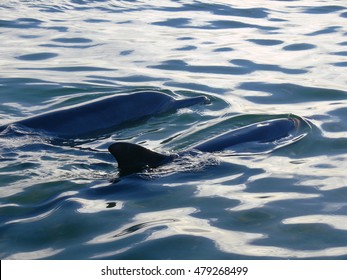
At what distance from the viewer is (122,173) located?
768 centimetres

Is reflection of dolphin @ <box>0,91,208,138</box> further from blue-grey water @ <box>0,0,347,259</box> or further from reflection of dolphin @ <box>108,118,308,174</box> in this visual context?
reflection of dolphin @ <box>108,118,308,174</box>

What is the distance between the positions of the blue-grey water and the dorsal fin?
108 mm

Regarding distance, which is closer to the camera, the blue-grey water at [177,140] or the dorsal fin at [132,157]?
the blue-grey water at [177,140]

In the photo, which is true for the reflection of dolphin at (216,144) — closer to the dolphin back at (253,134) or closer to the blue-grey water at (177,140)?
the dolphin back at (253,134)

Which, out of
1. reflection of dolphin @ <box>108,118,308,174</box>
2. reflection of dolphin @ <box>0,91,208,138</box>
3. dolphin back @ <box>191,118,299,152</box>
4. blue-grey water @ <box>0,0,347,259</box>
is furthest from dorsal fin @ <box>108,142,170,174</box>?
reflection of dolphin @ <box>0,91,208,138</box>

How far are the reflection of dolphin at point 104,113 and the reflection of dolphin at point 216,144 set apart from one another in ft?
5.43

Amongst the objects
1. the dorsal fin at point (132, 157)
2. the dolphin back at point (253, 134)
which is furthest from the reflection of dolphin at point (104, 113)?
the dorsal fin at point (132, 157)

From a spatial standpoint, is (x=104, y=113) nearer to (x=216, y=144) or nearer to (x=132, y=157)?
(x=216, y=144)

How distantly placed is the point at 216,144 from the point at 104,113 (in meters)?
1.93

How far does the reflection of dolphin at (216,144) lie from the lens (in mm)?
7574

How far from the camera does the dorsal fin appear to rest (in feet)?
24.8

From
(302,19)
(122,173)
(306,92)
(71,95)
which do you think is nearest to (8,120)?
(71,95)

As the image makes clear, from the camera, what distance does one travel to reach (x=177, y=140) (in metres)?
9.26

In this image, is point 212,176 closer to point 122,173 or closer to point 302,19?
point 122,173
